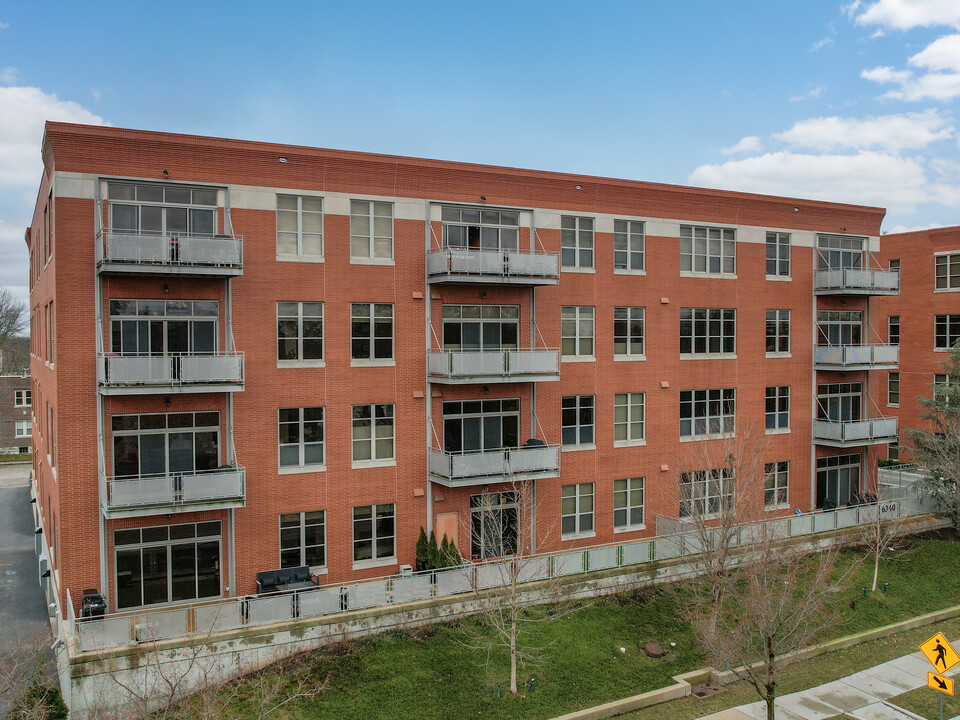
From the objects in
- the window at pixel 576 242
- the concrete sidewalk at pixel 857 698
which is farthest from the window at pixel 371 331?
the concrete sidewalk at pixel 857 698

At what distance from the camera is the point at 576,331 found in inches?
1068

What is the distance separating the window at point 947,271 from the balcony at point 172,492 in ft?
129

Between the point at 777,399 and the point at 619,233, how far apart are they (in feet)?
35.1

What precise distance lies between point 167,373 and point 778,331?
24.8 metres

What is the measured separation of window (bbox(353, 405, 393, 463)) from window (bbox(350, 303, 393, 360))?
5.74 ft

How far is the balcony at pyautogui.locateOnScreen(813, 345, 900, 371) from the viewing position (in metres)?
31.3

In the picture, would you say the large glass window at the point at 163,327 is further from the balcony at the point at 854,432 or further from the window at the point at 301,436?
the balcony at the point at 854,432

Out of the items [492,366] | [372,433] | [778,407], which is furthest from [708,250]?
[372,433]

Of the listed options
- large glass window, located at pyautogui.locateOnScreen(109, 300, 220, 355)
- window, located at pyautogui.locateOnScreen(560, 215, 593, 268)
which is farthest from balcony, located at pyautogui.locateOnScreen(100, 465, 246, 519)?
window, located at pyautogui.locateOnScreen(560, 215, 593, 268)

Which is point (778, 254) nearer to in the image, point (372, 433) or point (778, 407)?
point (778, 407)

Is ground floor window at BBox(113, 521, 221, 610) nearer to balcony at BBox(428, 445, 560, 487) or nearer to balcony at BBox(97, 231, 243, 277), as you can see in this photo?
balcony at BBox(428, 445, 560, 487)

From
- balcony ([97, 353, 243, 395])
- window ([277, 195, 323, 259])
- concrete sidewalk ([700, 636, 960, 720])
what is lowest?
concrete sidewalk ([700, 636, 960, 720])

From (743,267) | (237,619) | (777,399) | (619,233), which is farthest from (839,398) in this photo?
(237,619)

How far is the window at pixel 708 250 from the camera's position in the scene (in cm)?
2947
